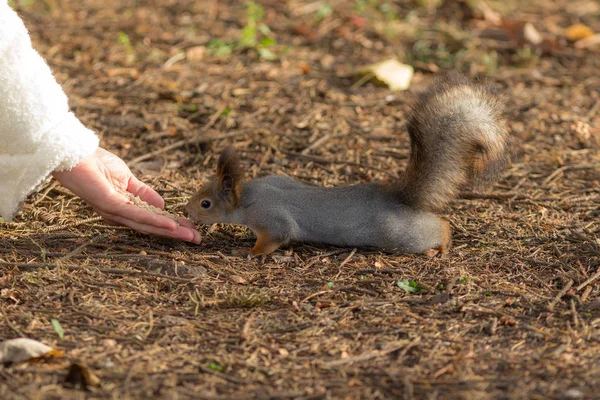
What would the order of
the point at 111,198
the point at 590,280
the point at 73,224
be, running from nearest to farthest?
the point at 590,280
the point at 111,198
the point at 73,224

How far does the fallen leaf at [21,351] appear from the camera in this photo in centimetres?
239

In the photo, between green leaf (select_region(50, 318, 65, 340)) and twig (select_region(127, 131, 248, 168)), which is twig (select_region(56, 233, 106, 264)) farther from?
twig (select_region(127, 131, 248, 168))

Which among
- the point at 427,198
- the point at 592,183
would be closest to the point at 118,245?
the point at 427,198

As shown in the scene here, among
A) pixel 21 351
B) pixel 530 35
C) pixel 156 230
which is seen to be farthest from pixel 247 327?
pixel 530 35

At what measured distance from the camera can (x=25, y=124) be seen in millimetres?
3033

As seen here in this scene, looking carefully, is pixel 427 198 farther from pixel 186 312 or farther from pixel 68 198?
pixel 68 198

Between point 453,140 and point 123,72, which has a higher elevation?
point 453,140

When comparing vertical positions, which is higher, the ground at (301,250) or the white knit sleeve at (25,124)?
the white knit sleeve at (25,124)

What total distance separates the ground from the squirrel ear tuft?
22 cm

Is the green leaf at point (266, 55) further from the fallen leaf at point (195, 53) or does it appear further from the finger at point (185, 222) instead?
the finger at point (185, 222)

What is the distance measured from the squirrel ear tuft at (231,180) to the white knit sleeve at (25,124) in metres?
0.63

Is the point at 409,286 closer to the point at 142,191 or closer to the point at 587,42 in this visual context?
the point at 142,191

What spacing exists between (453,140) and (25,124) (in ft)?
5.50

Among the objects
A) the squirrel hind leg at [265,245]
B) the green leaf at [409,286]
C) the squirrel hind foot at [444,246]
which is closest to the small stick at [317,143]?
the squirrel hind leg at [265,245]
